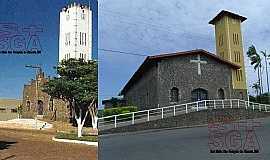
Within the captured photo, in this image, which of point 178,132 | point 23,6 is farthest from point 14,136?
point 178,132

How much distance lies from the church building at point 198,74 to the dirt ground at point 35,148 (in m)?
0.73

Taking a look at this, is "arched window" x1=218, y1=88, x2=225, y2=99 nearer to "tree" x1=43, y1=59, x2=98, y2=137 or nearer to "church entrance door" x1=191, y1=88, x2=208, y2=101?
"church entrance door" x1=191, y1=88, x2=208, y2=101

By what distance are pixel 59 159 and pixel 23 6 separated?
4.49 ft

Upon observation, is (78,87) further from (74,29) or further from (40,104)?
(74,29)

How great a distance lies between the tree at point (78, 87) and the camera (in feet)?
10.9

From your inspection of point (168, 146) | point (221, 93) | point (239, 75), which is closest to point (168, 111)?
point (168, 146)

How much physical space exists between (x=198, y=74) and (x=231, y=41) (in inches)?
17.8

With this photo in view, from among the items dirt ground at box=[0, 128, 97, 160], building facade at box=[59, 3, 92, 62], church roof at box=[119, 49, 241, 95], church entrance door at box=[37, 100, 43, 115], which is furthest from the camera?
church entrance door at box=[37, 100, 43, 115]

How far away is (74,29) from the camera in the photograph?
10.5 ft

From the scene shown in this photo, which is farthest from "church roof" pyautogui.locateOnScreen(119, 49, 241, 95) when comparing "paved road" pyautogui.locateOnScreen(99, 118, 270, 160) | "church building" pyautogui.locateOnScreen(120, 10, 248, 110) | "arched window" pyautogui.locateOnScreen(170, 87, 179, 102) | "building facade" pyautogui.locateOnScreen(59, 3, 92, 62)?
"building facade" pyautogui.locateOnScreen(59, 3, 92, 62)

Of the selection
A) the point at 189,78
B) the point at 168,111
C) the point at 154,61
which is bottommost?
the point at 168,111

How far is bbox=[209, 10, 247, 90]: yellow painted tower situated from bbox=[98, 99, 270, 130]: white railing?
0.18m

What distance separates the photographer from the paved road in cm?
292

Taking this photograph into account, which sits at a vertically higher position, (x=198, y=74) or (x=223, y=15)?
(x=223, y=15)
